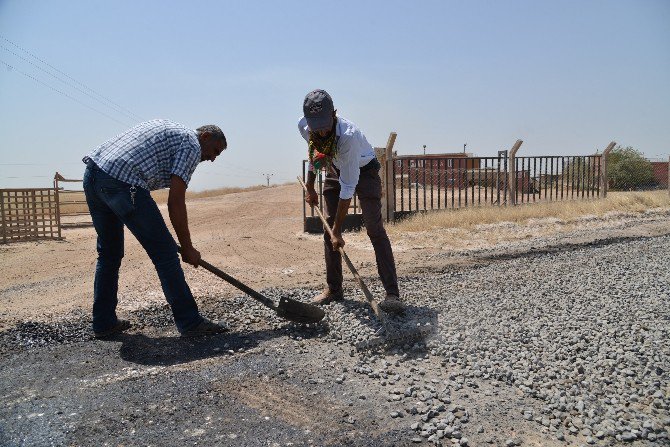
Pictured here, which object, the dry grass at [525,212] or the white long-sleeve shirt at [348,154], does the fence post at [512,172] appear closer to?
the dry grass at [525,212]

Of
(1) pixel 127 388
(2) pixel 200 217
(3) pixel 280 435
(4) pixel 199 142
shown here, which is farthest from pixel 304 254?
(2) pixel 200 217

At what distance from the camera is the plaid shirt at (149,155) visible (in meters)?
3.46

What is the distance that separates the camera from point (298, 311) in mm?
3924

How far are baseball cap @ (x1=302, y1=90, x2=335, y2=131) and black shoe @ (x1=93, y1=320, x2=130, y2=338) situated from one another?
2.08 metres

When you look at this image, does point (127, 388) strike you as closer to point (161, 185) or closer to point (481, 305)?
point (161, 185)

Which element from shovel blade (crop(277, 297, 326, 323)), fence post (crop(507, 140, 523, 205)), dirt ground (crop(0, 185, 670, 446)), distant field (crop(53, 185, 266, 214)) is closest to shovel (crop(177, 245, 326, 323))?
shovel blade (crop(277, 297, 326, 323))

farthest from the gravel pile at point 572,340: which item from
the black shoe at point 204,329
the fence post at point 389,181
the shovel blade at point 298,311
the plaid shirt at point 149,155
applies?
the fence post at point 389,181

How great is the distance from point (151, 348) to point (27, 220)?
9801 millimetres

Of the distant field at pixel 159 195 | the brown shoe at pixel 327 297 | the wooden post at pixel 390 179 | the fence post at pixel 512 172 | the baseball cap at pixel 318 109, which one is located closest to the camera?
the baseball cap at pixel 318 109

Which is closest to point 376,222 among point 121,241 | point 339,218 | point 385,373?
point 339,218

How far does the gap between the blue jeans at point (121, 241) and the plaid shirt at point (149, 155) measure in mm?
73

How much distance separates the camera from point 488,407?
266 centimetres

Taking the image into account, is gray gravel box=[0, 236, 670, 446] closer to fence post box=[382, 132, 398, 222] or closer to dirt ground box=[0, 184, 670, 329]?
dirt ground box=[0, 184, 670, 329]

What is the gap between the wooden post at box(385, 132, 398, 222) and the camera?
10219 millimetres
